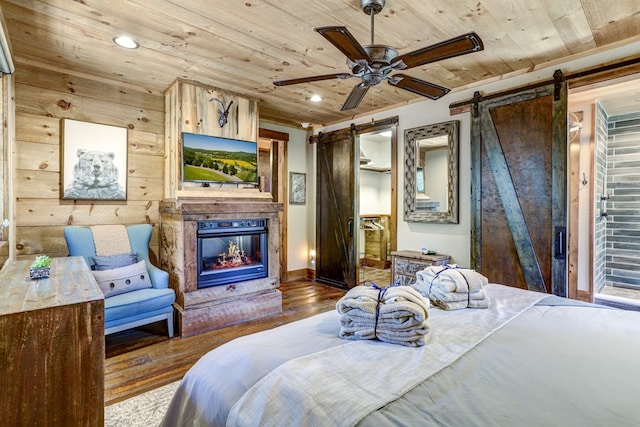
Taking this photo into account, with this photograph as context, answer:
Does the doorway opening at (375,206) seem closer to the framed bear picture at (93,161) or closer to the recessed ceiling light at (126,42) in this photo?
the framed bear picture at (93,161)

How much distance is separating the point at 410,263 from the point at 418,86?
6.61 feet

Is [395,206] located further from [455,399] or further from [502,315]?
[455,399]

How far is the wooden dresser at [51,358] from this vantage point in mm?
1159

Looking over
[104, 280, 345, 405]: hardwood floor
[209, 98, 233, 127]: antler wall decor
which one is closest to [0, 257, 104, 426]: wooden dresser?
[104, 280, 345, 405]: hardwood floor

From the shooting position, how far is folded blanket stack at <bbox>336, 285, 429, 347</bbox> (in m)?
1.22

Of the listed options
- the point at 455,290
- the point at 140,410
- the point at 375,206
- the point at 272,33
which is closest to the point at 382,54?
the point at 272,33

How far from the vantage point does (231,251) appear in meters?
3.68

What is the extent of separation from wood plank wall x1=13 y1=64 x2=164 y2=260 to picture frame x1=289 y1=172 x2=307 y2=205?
7.14ft

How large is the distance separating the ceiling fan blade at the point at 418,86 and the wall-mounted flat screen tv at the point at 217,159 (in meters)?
2.11

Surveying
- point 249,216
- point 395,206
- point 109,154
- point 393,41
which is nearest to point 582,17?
point 393,41

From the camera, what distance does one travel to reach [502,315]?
5.08 ft

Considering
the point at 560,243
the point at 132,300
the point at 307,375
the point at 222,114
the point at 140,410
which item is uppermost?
the point at 222,114

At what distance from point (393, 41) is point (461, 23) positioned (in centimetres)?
51

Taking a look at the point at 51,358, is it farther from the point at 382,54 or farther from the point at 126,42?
the point at 126,42
